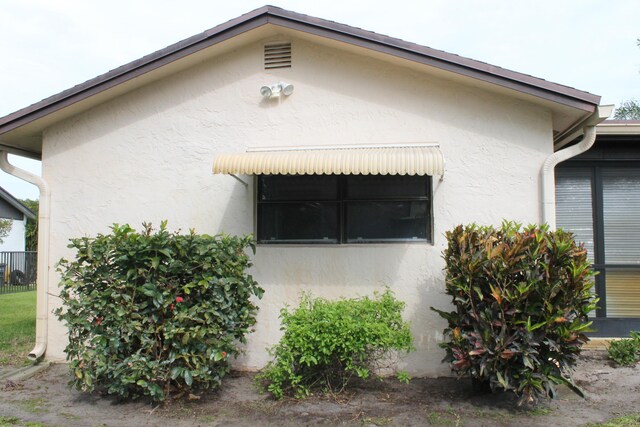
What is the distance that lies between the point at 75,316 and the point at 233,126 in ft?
11.0

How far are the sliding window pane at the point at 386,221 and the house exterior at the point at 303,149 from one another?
0.07 ft

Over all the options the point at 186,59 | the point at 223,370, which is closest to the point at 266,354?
the point at 223,370

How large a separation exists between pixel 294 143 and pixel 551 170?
3572mm

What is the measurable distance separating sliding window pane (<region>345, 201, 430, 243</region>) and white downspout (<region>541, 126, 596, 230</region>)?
1571 millimetres

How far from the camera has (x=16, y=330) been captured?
9.71m

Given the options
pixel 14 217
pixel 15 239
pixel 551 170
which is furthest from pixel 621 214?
pixel 15 239

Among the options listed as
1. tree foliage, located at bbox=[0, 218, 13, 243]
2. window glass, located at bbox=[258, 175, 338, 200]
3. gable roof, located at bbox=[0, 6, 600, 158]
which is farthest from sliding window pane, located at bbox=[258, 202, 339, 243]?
tree foliage, located at bbox=[0, 218, 13, 243]

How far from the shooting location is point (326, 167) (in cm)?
564

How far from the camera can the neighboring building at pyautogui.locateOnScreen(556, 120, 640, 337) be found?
25.3 feet

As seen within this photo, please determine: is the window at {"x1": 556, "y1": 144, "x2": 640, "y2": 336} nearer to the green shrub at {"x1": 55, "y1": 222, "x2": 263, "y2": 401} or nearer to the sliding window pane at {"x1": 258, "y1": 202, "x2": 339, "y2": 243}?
the sliding window pane at {"x1": 258, "y1": 202, "x2": 339, "y2": 243}

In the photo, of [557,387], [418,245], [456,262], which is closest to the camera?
[456,262]

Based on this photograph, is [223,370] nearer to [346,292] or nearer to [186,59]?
[346,292]

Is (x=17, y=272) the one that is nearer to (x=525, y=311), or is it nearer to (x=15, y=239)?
(x=15, y=239)

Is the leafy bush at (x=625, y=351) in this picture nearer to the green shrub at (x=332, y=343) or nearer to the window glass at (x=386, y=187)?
the green shrub at (x=332, y=343)
